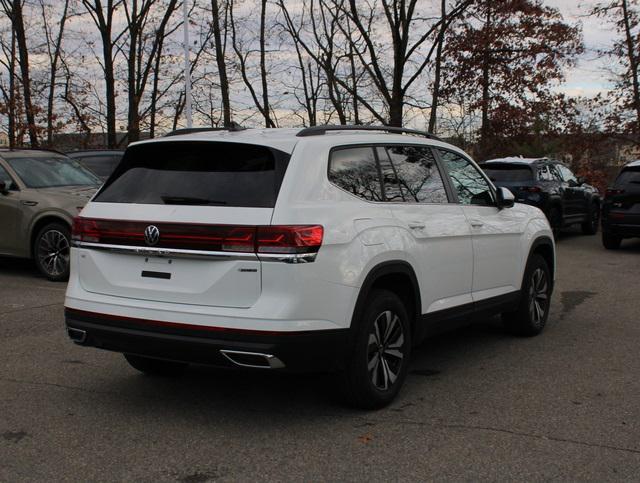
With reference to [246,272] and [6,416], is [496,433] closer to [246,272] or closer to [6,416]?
[246,272]

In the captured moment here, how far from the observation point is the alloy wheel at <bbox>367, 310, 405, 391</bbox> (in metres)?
4.55

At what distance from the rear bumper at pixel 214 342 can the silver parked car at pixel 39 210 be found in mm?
5871

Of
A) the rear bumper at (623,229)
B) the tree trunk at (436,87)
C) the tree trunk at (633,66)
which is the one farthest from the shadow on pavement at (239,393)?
the tree trunk at (436,87)

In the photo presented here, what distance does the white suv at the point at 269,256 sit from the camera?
399 cm

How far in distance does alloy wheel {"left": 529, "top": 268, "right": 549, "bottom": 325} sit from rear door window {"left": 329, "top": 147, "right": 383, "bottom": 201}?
8.35 ft

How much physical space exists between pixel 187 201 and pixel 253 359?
3.24 feet

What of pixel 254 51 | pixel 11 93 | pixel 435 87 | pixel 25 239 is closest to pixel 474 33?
pixel 435 87

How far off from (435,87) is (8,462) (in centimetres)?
2377

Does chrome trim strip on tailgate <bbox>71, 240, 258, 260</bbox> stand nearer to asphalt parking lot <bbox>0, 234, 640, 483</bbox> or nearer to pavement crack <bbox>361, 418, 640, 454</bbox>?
asphalt parking lot <bbox>0, 234, 640, 483</bbox>

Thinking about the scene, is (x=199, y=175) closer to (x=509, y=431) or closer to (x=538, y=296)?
(x=509, y=431)

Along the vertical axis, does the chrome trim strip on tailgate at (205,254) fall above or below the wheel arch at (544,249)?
above

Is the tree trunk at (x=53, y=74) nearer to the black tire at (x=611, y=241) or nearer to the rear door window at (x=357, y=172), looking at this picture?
the black tire at (x=611, y=241)

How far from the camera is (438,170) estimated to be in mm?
5590

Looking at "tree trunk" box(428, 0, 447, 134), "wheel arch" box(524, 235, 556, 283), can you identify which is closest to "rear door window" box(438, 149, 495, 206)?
"wheel arch" box(524, 235, 556, 283)
